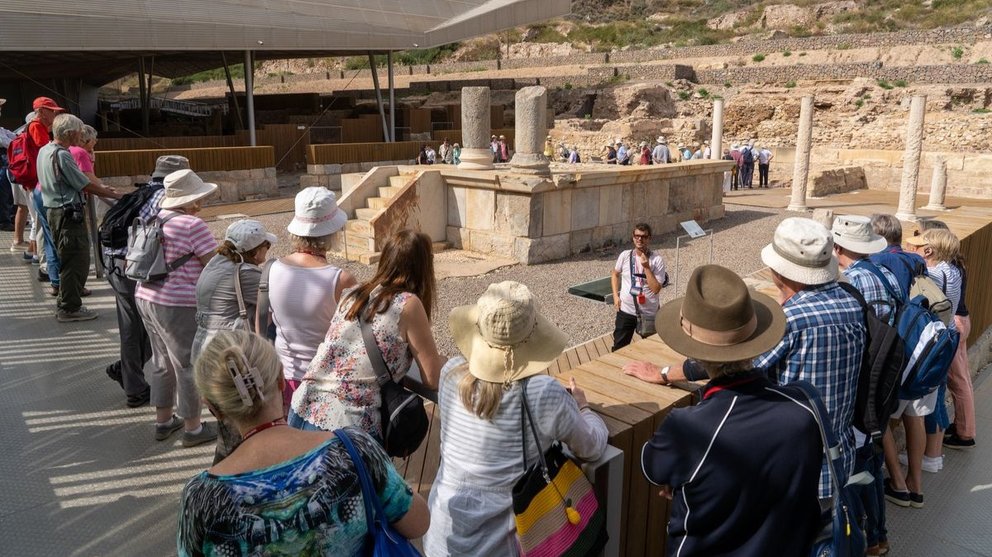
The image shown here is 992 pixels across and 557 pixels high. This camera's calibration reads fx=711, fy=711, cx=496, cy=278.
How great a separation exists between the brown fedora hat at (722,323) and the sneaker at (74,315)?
6.25 meters

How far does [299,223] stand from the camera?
3410 mm

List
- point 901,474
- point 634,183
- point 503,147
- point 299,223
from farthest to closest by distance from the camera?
1. point 503,147
2. point 634,183
3. point 901,474
4. point 299,223

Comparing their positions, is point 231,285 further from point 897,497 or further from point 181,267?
point 897,497

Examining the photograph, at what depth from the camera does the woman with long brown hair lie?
9.21 ft

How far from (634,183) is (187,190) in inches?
371

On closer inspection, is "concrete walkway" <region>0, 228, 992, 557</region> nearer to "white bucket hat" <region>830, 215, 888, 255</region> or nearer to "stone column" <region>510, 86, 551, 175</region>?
"white bucket hat" <region>830, 215, 888, 255</region>

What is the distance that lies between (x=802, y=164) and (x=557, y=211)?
9.27 metres

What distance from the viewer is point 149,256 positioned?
13.5 ft

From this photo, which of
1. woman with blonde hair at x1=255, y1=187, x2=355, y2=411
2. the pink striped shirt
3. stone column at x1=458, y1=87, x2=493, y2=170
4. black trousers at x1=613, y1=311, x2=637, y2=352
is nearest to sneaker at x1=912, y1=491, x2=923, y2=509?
black trousers at x1=613, y1=311, x2=637, y2=352

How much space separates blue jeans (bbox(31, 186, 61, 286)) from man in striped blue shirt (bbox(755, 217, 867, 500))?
21.9ft

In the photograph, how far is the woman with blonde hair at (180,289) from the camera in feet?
13.8

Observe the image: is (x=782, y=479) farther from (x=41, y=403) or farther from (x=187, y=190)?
(x=41, y=403)

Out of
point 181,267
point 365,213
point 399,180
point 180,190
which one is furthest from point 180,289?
point 399,180

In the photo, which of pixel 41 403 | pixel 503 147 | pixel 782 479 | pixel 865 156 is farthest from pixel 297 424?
pixel 865 156
